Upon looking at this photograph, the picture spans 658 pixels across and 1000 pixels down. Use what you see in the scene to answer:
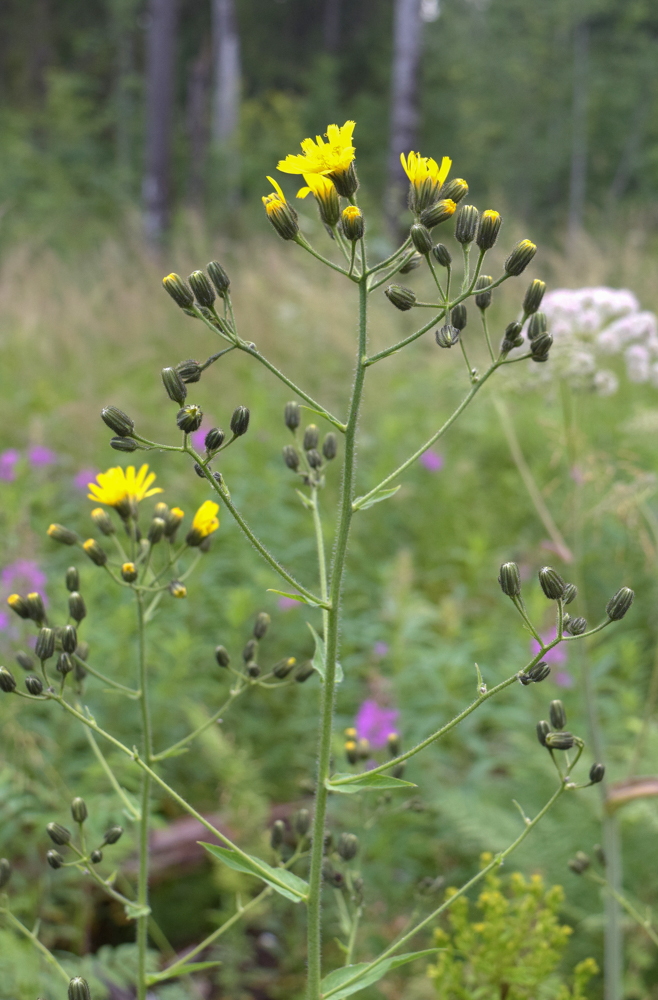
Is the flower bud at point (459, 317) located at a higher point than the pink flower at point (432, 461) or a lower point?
lower

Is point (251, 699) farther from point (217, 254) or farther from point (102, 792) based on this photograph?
point (217, 254)

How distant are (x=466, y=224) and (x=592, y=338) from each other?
1474 millimetres

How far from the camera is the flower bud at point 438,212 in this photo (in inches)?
38.0

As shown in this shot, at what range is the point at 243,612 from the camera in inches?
103

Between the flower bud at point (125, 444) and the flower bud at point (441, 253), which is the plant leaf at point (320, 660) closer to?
the flower bud at point (125, 444)

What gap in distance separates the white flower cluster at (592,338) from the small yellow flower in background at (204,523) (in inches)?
49.8

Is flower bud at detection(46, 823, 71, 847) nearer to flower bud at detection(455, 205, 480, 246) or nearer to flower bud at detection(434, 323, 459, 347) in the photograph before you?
flower bud at detection(434, 323, 459, 347)

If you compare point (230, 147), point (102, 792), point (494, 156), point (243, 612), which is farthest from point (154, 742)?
point (494, 156)

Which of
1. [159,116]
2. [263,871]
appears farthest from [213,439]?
[159,116]

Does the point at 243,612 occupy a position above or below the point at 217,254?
below

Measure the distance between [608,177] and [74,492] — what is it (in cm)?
2087

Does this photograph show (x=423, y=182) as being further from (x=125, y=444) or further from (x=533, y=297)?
(x=125, y=444)

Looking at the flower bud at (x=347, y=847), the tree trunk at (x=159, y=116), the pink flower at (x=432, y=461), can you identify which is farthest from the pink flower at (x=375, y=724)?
the tree trunk at (x=159, y=116)

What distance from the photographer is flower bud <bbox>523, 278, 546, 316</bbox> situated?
1.09 m
